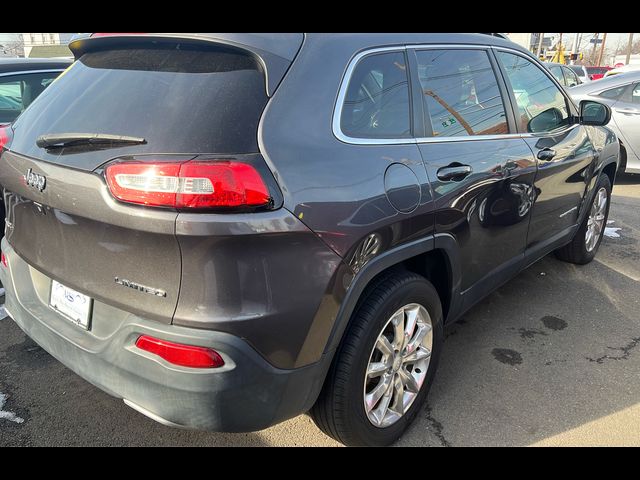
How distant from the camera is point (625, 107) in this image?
745cm

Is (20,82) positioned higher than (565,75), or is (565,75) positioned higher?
(20,82)

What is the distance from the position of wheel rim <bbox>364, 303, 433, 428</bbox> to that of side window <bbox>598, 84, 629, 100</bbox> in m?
6.92

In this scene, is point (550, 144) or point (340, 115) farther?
point (550, 144)

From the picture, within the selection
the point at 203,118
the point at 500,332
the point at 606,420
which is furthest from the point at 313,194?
the point at 500,332

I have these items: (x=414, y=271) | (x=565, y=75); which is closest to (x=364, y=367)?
(x=414, y=271)

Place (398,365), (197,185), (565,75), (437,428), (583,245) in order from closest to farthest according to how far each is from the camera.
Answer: (197,185) → (398,365) → (437,428) → (583,245) → (565,75)

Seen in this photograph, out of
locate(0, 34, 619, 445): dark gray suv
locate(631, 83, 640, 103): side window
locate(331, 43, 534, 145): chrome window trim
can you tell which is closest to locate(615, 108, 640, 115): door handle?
locate(631, 83, 640, 103): side window

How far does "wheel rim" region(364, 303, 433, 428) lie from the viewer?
221 cm

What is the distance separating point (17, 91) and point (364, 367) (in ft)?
13.5

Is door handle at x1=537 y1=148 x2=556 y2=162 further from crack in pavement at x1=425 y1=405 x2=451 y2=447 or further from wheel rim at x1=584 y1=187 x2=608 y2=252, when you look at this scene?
crack in pavement at x1=425 y1=405 x2=451 y2=447

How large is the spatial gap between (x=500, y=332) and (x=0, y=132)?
349cm

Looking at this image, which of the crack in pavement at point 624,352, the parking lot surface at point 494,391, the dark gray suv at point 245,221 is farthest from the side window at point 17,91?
the crack in pavement at point 624,352

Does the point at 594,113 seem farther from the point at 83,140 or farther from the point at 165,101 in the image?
the point at 83,140
